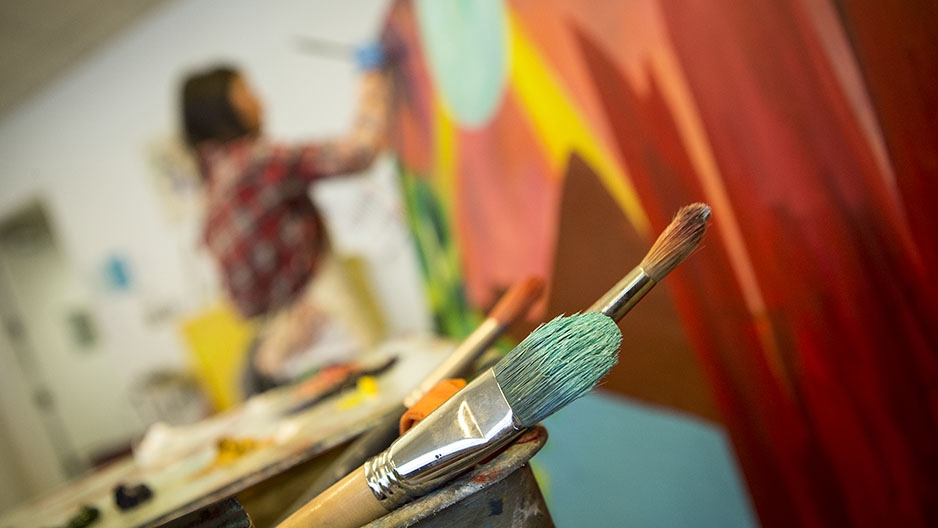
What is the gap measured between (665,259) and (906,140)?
524 mm

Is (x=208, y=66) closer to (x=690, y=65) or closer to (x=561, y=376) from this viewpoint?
(x=690, y=65)

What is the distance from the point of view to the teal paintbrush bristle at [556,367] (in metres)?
0.68

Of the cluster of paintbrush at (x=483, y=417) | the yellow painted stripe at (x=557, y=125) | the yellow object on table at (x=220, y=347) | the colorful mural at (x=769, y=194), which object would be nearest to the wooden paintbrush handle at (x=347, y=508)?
the cluster of paintbrush at (x=483, y=417)

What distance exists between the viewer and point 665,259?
30.2 inches

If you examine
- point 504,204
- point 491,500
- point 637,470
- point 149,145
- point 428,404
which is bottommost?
point 637,470

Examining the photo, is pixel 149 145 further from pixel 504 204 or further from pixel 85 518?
pixel 85 518

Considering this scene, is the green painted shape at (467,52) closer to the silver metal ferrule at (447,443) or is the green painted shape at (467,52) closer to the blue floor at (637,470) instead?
the blue floor at (637,470)

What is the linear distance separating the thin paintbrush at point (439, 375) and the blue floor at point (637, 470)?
59 centimetres

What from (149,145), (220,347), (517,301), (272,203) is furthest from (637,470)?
(149,145)

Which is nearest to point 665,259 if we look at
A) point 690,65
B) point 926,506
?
point 690,65

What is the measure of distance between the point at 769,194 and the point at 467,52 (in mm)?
948

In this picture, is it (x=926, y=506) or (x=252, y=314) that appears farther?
(x=252, y=314)

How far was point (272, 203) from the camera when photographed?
261 centimetres

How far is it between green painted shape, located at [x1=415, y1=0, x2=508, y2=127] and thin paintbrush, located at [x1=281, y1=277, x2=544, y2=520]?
76 centimetres
